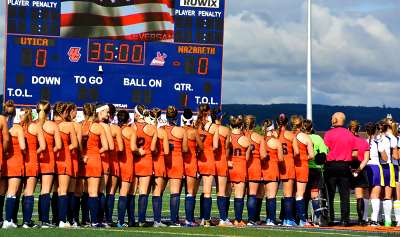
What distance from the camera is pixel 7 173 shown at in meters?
18.0

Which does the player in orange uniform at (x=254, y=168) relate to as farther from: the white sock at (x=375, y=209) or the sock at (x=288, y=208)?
the white sock at (x=375, y=209)

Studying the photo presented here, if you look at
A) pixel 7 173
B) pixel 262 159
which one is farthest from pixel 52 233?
pixel 262 159

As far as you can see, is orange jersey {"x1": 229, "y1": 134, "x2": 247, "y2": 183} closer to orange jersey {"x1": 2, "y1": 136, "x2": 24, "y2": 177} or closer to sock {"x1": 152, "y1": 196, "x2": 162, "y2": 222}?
sock {"x1": 152, "y1": 196, "x2": 162, "y2": 222}

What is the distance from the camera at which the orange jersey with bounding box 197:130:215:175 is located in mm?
19828

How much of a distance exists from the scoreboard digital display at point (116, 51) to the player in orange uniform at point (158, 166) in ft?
41.0

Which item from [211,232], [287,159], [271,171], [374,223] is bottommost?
[211,232]

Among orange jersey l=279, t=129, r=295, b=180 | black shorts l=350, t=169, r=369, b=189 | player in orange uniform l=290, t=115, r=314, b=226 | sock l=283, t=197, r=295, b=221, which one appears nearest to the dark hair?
orange jersey l=279, t=129, r=295, b=180

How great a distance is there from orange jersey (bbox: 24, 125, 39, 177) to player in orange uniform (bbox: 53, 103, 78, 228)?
1.12 ft

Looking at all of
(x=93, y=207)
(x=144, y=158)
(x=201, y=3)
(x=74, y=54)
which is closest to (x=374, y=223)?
(x=144, y=158)

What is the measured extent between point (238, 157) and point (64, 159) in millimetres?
3318

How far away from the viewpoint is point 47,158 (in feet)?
59.6

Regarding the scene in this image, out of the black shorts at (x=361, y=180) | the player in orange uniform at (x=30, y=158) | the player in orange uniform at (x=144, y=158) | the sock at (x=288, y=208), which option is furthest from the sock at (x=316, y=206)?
the player in orange uniform at (x=30, y=158)

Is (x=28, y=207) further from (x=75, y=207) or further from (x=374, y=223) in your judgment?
(x=374, y=223)

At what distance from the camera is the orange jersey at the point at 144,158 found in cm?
1922
